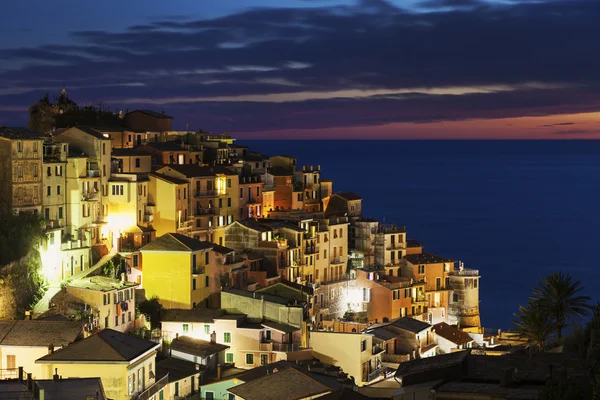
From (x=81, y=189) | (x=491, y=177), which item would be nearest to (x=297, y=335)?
(x=81, y=189)

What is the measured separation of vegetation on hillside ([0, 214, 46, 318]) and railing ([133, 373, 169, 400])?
25.0ft

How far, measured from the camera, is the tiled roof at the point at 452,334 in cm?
5625

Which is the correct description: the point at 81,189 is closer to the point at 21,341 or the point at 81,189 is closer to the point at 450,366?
the point at 21,341

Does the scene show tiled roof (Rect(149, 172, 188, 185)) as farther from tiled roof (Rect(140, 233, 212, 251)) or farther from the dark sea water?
the dark sea water

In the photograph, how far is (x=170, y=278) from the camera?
158ft

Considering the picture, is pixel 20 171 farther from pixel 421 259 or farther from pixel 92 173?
pixel 421 259

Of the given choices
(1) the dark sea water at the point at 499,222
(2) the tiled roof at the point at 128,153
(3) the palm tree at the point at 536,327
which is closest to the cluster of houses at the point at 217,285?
(2) the tiled roof at the point at 128,153

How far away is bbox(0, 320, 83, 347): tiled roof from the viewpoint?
36812mm

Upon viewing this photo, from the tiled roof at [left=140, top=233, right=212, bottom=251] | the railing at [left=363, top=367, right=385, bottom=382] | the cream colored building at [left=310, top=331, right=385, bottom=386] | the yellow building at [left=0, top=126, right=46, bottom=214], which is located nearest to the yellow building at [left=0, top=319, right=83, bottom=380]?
the yellow building at [left=0, top=126, right=46, bottom=214]

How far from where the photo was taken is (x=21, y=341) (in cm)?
3681

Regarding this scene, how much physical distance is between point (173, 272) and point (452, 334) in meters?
16.8

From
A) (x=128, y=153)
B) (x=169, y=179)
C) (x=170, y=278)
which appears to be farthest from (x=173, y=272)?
(x=128, y=153)

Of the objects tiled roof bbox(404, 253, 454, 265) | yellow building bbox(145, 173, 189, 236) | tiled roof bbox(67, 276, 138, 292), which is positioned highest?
yellow building bbox(145, 173, 189, 236)

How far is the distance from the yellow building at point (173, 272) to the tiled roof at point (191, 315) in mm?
929
